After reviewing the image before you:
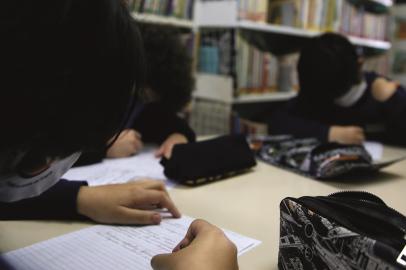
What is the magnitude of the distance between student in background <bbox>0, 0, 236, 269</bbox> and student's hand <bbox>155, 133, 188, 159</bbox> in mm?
693

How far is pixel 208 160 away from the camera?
96 cm

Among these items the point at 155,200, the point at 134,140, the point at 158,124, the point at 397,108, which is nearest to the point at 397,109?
the point at 397,108

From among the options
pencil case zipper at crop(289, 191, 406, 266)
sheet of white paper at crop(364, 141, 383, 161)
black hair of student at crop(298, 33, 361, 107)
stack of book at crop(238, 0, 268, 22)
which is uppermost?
stack of book at crop(238, 0, 268, 22)

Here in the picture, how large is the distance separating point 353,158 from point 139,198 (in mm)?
551

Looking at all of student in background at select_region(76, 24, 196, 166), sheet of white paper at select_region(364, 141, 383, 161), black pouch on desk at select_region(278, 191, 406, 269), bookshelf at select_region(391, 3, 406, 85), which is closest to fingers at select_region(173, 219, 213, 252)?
black pouch on desk at select_region(278, 191, 406, 269)

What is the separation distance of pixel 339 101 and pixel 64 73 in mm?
1456

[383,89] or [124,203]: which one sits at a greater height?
[383,89]

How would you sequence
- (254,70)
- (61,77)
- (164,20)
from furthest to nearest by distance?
(254,70) → (164,20) → (61,77)

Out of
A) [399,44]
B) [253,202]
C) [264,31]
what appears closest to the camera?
[253,202]

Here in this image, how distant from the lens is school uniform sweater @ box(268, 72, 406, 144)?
5.09ft

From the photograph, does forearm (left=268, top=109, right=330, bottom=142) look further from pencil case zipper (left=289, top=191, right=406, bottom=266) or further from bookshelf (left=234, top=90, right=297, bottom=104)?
pencil case zipper (left=289, top=191, right=406, bottom=266)

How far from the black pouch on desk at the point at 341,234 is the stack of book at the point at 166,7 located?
1.33 meters

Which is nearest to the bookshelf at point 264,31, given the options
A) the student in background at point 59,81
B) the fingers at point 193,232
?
the fingers at point 193,232

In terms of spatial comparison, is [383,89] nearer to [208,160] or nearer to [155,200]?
[208,160]
